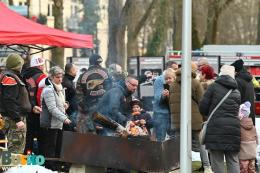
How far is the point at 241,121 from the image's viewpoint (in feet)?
39.7

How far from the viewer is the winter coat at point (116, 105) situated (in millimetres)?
12359

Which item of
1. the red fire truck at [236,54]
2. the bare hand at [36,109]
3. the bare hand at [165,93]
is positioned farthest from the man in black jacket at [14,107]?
the red fire truck at [236,54]

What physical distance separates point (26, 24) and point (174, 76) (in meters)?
3.12

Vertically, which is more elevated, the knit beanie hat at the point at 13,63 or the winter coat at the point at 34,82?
the knit beanie hat at the point at 13,63

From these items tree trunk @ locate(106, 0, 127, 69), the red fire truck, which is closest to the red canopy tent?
the red fire truck

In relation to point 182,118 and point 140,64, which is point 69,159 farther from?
point 140,64

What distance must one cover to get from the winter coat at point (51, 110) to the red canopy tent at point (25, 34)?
5.27 ft

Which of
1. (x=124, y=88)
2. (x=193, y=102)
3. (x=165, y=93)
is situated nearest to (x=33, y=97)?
(x=124, y=88)

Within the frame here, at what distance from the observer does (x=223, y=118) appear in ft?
37.1

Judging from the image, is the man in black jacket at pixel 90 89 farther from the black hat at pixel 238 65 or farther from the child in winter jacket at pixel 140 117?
the black hat at pixel 238 65

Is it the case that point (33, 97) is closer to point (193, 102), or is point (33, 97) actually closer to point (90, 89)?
point (90, 89)

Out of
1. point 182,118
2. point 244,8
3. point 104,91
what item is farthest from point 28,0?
point 244,8

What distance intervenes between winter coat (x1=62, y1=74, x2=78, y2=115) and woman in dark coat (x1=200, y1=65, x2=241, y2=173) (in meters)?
3.16

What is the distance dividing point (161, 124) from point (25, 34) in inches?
125
